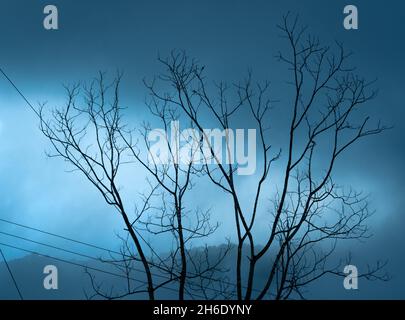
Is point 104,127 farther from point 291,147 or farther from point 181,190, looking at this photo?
point 291,147

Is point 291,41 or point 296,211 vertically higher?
point 291,41

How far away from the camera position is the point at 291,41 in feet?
33.0
